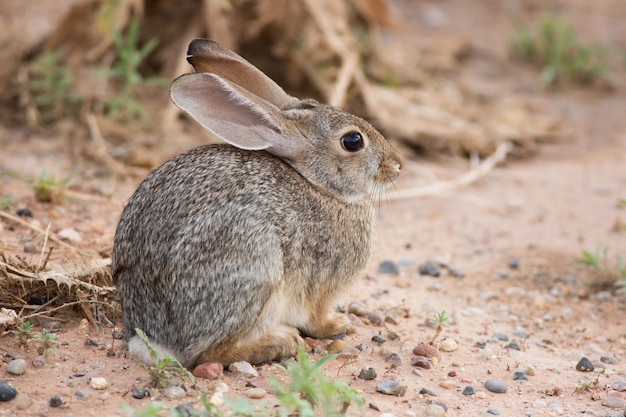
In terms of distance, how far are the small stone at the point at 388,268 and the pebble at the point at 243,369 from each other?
7.17 feet

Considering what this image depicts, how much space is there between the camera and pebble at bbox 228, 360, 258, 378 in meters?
4.05

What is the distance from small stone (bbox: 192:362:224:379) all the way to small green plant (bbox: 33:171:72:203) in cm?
247

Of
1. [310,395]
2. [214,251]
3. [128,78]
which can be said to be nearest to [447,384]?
[310,395]

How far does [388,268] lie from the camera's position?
6.14 metres

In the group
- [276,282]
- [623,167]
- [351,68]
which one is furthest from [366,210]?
[623,167]

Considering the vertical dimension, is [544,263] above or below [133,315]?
above

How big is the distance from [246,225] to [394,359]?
1101 millimetres

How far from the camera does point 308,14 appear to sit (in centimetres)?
870

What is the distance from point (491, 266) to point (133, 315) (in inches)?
127

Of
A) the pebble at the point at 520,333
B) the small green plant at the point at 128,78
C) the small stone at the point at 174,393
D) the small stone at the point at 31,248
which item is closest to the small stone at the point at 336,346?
the small stone at the point at 174,393

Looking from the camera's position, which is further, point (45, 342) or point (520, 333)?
point (520, 333)

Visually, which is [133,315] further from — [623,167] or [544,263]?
[623,167]

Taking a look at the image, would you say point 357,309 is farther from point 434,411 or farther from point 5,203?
point 5,203

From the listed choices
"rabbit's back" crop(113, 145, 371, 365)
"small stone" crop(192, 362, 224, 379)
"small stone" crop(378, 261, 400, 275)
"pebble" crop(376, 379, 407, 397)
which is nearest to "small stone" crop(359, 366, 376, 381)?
"pebble" crop(376, 379, 407, 397)
